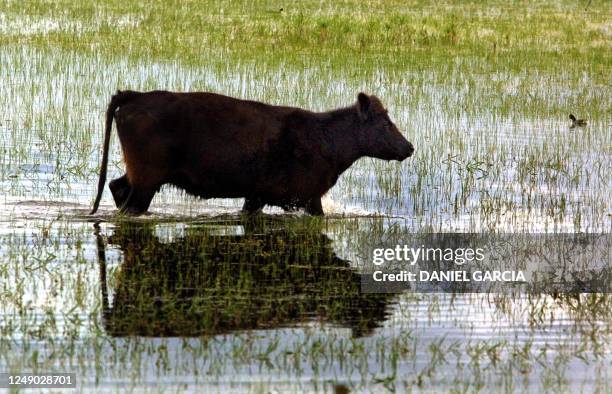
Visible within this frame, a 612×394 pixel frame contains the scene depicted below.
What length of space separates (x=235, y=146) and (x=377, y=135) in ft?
5.19

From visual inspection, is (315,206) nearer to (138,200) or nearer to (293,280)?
(138,200)

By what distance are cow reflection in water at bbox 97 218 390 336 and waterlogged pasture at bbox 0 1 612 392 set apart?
27 mm

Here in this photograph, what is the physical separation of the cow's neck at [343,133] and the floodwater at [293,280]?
54cm

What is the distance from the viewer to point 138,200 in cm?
1080

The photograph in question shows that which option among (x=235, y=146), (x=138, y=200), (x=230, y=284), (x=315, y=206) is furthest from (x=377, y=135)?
(x=230, y=284)

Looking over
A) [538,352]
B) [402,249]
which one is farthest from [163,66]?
[538,352]

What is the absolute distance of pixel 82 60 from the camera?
20016 millimetres

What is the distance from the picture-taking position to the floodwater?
6887 millimetres

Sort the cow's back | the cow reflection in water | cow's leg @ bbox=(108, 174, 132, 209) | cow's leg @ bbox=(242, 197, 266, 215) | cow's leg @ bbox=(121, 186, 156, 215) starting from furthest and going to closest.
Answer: cow's leg @ bbox=(242, 197, 266, 215) < cow's leg @ bbox=(108, 174, 132, 209) < cow's leg @ bbox=(121, 186, 156, 215) < the cow's back < the cow reflection in water

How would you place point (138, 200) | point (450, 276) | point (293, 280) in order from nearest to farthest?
1. point (293, 280)
2. point (450, 276)
3. point (138, 200)

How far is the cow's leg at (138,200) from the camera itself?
10727 millimetres

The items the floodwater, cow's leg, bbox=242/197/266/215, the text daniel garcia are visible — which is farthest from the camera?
cow's leg, bbox=242/197/266/215

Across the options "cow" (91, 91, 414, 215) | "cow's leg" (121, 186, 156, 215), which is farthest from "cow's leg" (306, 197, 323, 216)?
"cow's leg" (121, 186, 156, 215)

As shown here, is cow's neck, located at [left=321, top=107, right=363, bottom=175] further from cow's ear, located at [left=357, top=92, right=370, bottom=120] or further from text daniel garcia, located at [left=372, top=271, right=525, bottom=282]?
text daniel garcia, located at [left=372, top=271, right=525, bottom=282]
